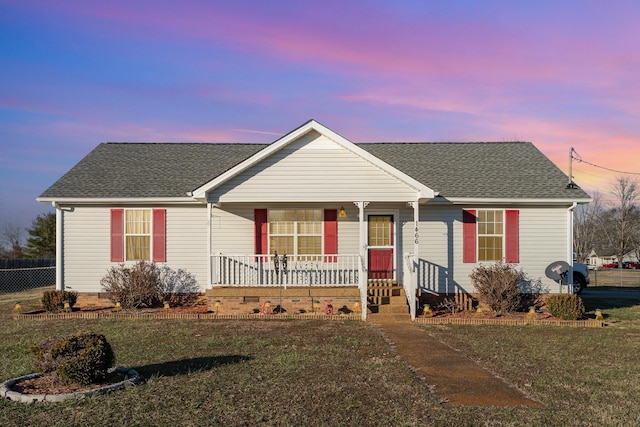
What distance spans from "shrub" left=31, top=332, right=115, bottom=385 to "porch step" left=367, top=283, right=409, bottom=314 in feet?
30.8

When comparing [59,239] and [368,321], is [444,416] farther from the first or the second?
[59,239]

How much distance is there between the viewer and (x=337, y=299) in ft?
56.3

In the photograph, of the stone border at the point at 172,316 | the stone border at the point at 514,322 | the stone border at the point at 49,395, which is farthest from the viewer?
the stone border at the point at 172,316

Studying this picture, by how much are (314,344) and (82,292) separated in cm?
944

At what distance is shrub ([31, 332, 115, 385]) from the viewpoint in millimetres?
8250

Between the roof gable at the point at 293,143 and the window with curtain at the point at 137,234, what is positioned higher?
the roof gable at the point at 293,143

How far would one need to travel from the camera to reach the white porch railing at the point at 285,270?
58.1 feet

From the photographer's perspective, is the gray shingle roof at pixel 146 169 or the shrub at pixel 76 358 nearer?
the shrub at pixel 76 358

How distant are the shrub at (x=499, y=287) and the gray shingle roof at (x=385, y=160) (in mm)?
2218

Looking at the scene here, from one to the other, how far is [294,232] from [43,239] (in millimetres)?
33242

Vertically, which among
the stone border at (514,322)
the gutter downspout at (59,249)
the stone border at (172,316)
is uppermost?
the gutter downspout at (59,249)

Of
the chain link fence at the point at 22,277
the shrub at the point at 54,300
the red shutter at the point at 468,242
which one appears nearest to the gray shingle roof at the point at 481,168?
the red shutter at the point at 468,242

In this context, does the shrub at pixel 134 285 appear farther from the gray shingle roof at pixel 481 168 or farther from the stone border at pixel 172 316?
the gray shingle roof at pixel 481 168

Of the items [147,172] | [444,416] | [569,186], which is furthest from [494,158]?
[444,416]
